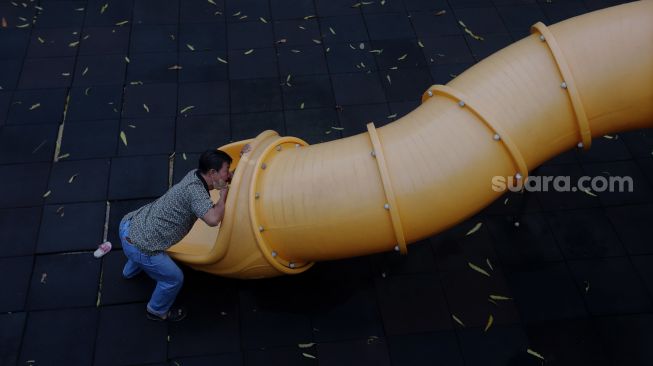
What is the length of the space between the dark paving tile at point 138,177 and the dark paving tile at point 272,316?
1.67 m

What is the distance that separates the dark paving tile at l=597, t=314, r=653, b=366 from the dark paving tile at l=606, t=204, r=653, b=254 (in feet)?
2.64

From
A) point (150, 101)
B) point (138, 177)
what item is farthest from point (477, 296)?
point (150, 101)

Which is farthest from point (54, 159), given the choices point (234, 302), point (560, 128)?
point (560, 128)

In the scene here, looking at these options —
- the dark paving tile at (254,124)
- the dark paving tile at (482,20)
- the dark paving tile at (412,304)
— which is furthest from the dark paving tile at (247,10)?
the dark paving tile at (412,304)

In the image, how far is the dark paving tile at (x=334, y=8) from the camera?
8.42m

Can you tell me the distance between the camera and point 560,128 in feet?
14.0

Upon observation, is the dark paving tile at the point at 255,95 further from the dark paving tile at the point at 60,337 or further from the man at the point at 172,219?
the dark paving tile at the point at 60,337

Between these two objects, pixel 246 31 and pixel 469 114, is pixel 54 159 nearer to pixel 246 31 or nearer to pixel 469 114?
pixel 246 31

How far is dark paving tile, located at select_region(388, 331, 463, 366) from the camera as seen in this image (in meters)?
5.29

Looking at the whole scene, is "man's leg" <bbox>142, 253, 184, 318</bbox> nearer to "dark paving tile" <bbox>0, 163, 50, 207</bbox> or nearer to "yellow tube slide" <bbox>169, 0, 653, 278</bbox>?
"yellow tube slide" <bbox>169, 0, 653, 278</bbox>

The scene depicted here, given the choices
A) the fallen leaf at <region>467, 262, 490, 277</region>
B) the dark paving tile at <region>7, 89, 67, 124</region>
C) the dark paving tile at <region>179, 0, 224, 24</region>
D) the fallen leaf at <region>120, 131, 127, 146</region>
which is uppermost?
the dark paving tile at <region>179, 0, 224, 24</region>

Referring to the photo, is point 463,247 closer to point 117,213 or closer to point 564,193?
point 564,193

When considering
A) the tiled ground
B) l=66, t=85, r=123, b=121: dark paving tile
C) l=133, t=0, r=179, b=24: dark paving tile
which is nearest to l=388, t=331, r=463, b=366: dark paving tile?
the tiled ground

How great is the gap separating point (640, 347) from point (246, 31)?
244 inches
